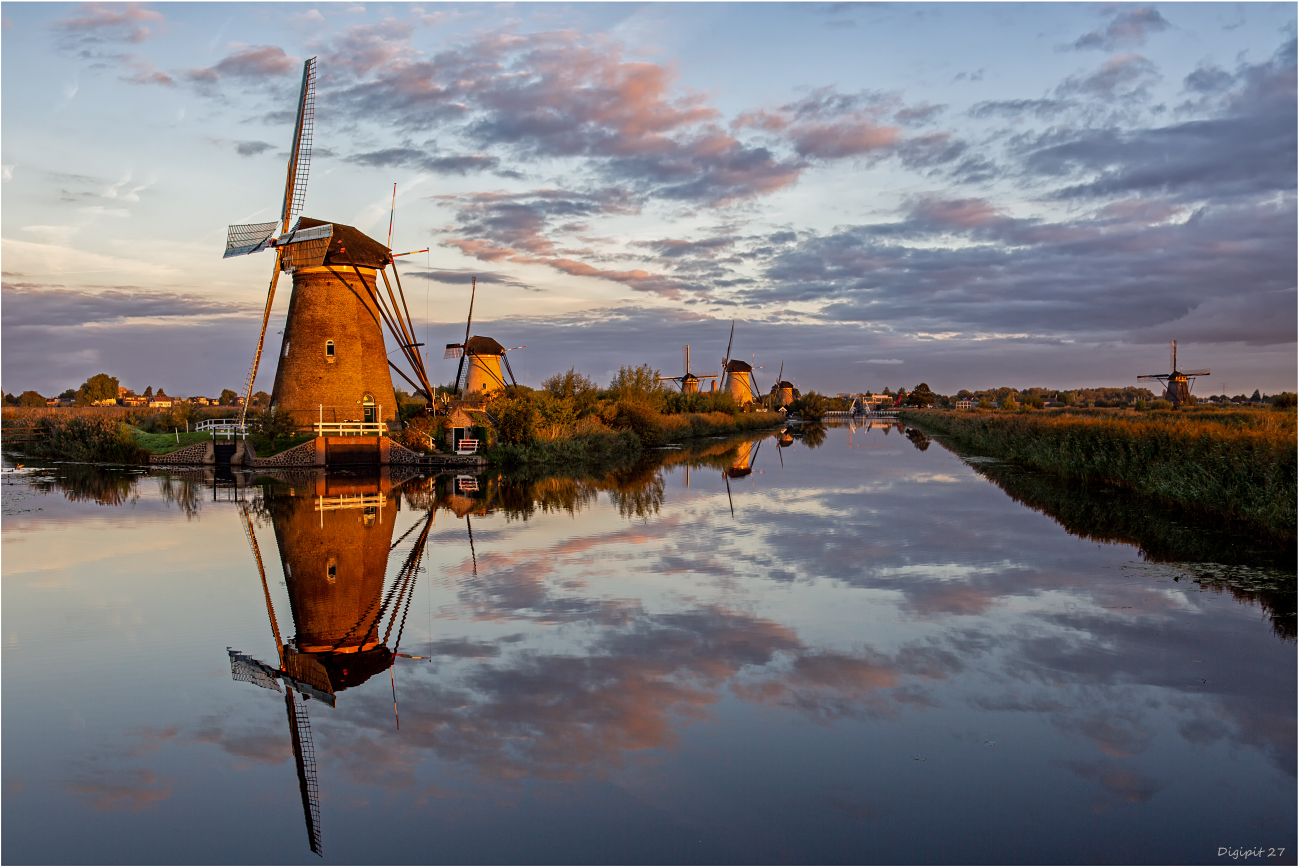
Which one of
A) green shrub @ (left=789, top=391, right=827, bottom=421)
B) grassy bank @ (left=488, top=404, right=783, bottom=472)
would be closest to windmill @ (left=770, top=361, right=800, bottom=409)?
green shrub @ (left=789, top=391, right=827, bottom=421)

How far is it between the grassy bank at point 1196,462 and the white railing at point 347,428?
21648 mm

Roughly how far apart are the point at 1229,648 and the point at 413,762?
269 inches

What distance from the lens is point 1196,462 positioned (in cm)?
1451

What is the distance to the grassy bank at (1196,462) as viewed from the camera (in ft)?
39.3

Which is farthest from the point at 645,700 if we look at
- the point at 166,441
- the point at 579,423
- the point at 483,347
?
the point at 483,347

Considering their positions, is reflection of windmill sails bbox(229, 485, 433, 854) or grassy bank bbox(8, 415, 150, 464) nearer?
reflection of windmill sails bbox(229, 485, 433, 854)

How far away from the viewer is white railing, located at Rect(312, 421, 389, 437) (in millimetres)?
26031

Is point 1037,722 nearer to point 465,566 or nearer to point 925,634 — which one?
point 925,634

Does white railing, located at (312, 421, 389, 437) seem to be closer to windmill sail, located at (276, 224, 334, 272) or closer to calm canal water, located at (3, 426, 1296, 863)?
windmill sail, located at (276, 224, 334, 272)

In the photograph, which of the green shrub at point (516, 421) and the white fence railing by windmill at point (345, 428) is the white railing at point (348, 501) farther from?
the green shrub at point (516, 421)

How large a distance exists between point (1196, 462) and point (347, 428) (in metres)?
23.8

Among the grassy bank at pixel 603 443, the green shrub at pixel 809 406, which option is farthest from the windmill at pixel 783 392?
the grassy bank at pixel 603 443

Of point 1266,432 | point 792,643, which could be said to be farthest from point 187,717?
point 1266,432

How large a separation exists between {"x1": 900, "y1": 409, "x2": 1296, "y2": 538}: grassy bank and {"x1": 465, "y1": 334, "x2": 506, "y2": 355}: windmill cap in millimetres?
31990
